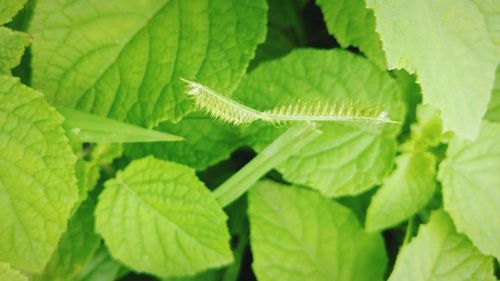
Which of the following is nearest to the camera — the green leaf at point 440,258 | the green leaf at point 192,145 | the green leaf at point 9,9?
the green leaf at point 9,9

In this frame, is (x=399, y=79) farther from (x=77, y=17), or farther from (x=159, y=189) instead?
(x=77, y=17)

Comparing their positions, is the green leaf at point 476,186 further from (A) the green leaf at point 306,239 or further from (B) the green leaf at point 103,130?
(B) the green leaf at point 103,130

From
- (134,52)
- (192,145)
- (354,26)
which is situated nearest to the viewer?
(134,52)

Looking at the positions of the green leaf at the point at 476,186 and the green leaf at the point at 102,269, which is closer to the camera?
the green leaf at the point at 476,186

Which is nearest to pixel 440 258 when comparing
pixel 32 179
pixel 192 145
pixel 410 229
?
pixel 410 229

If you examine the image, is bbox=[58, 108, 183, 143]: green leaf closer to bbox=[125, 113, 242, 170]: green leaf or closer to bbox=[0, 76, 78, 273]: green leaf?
bbox=[0, 76, 78, 273]: green leaf

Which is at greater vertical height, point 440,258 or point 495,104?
point 495,104

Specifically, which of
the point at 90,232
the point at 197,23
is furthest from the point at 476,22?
the point at 90,232

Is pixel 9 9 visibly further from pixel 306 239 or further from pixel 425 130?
pixel 425 130

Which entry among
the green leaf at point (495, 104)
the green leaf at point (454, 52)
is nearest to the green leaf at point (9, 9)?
A: the green leaf at point (454, 52)
